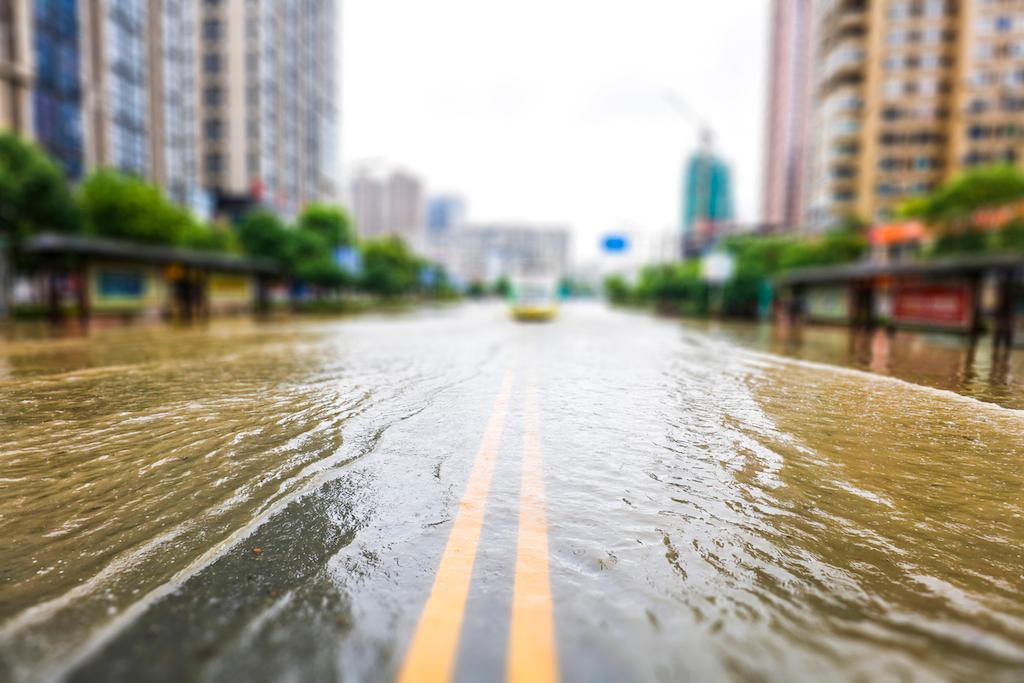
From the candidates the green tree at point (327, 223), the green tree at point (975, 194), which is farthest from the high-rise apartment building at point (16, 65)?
the green tree at point (975, 194)

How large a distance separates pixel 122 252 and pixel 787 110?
133452 millimetres

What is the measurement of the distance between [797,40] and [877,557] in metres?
145

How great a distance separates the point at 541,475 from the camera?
4531 millimetres

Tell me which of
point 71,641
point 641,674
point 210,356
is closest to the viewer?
point 641,674

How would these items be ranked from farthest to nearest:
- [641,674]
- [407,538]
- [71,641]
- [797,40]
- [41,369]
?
[797,40] < [41,369] < [407,538] < [71,641] < [641,674]

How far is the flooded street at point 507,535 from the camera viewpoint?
7.60 ft

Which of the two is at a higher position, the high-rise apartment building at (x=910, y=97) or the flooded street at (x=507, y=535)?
the high-rise apartment building at (x=910, y=97)

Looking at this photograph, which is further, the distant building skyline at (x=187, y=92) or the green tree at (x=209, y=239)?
the green tree at (x=209, y=239)

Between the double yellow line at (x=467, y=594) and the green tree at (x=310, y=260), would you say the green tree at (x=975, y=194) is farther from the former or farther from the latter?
the double yellow line at (x=467, y=594)

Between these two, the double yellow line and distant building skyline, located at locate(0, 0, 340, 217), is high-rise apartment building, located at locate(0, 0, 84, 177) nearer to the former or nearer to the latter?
distant building skyline, located at locate(0, 0, 340, 217)

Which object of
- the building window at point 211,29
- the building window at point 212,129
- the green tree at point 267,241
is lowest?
the green tree at point 267,241

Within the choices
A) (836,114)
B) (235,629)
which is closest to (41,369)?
(235,629)

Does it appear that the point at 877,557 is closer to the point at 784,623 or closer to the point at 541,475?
the point at 784,623

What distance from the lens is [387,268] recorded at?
2522 inches
